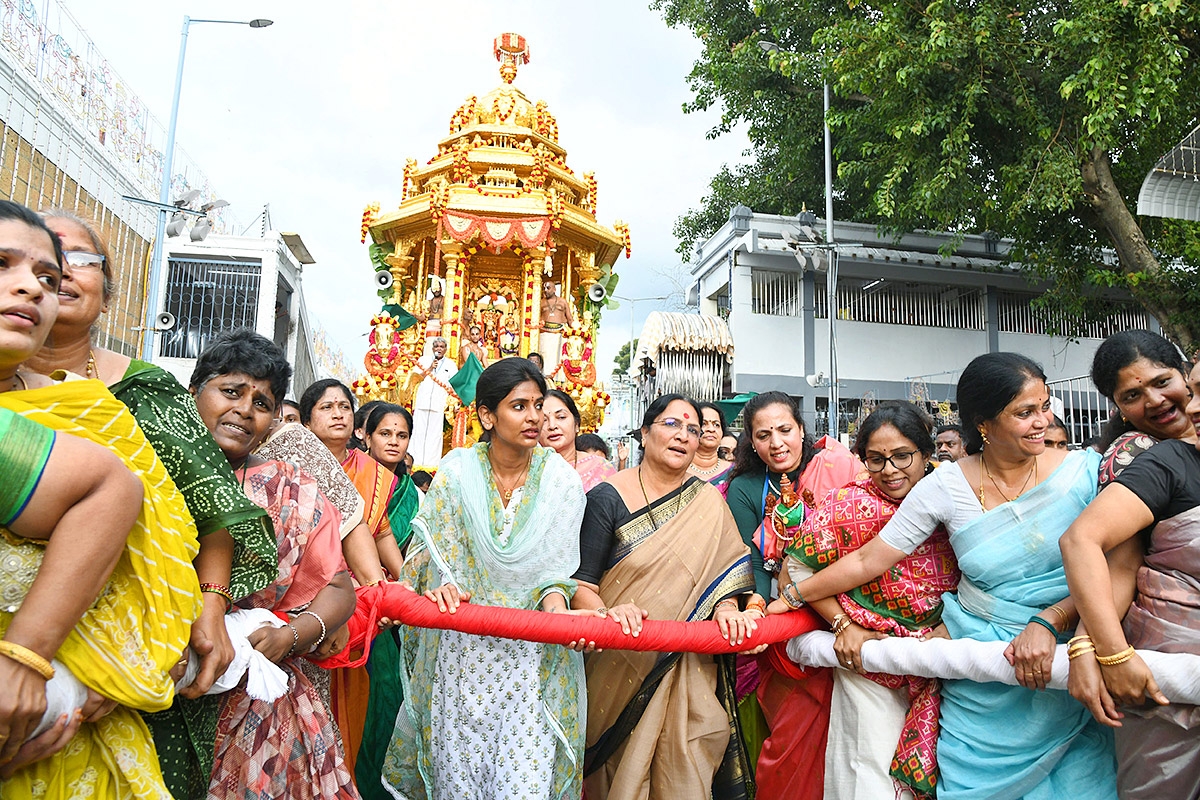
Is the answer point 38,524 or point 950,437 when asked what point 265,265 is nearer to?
point 950,437

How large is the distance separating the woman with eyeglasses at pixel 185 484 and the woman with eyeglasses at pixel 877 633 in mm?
1836

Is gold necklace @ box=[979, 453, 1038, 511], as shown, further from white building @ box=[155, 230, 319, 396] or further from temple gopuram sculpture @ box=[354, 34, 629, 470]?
white building @ box=[155, 230, 319, 396]

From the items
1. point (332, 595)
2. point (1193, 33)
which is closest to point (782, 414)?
point (332, 595)

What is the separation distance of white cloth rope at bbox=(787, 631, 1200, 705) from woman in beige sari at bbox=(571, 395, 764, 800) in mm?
250

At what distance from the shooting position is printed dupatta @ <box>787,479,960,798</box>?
7.98ft

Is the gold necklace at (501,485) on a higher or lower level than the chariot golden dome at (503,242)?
lower

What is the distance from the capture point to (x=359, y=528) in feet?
9.50

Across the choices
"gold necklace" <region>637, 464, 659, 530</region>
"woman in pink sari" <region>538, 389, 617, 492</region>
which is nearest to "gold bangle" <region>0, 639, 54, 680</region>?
"gold necklace" <region>637, 464, 659, 530</region>

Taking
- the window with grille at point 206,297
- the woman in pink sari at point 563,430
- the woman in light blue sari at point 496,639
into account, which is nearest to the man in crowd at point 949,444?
the woman in pink sari at point 563,430

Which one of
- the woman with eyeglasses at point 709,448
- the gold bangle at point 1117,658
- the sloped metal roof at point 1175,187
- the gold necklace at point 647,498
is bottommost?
the gold bangle at point 1117,658

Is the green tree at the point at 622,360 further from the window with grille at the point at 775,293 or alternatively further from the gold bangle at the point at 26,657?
the gold bangle at the point at 26,657

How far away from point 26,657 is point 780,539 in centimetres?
262

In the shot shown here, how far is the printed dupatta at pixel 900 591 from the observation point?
2432 mm

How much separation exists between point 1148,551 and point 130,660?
99.4 inches
